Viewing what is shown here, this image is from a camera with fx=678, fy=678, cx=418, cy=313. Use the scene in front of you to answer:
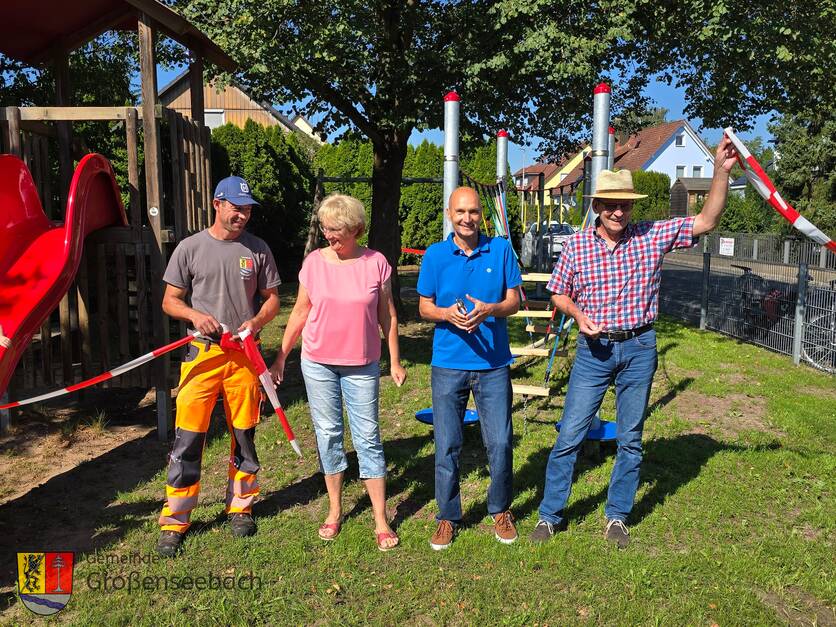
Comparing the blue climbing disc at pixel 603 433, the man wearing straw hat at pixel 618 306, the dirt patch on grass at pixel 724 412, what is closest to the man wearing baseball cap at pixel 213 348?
the man wearing straw hat at pixel 618 306

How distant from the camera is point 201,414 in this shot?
3.74 m

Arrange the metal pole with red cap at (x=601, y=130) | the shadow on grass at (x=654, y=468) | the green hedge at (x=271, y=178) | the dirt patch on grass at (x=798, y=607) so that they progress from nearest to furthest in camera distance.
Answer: the dirt patch on grass at (x=798, y=607)
the shadow on grass at (x=654, y=468)
the metal pole with red cap at (x=601, y=130)
the green hedge at (x=271, y=178)

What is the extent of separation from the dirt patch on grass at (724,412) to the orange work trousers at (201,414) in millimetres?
3914

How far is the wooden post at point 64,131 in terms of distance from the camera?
632 centimetres

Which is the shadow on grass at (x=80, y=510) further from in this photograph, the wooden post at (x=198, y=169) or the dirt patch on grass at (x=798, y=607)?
the dirt patch on grass at (x=798, y=607)

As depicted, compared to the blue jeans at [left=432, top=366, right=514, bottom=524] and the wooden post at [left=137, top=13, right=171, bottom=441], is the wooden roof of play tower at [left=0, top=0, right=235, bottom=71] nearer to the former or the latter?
the wooden post at [left=137, top=13, right=171, bottom=441]

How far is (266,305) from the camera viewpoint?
395cm

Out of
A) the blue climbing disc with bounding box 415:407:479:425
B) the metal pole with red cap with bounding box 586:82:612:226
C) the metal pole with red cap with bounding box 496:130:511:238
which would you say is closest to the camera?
the blue climbing disc with bounding box 415:407:479:425

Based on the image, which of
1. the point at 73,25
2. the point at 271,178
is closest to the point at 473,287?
the point at 73,25

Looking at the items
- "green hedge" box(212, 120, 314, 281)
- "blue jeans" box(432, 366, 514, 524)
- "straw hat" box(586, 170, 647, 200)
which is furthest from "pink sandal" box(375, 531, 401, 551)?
"green hedge" box(212, 120, 314, 281)

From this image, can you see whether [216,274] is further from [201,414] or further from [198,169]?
[198,169]

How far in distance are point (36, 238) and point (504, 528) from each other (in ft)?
13.1

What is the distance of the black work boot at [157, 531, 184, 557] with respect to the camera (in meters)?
3.66

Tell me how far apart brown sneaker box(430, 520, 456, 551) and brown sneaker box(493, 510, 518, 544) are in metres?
0.25
